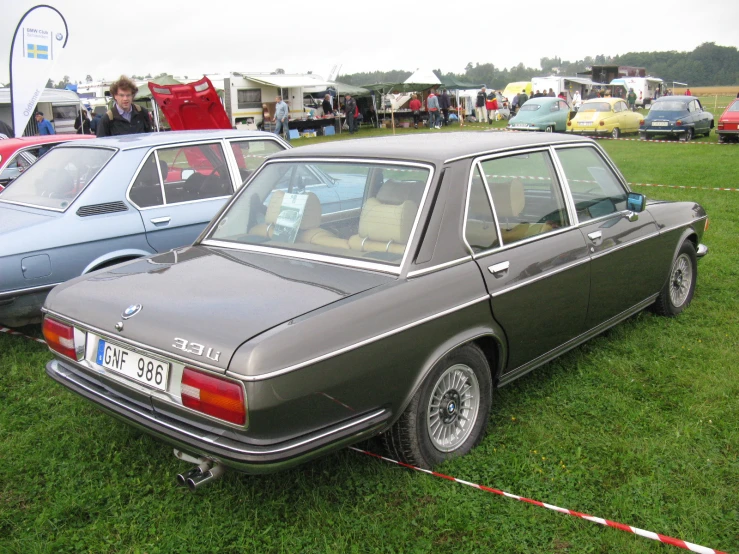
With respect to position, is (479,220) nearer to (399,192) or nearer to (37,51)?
(399,192)

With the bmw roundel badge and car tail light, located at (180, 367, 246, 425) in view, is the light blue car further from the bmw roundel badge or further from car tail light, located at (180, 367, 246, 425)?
car tail light, located at (180, 367, 246, 425)

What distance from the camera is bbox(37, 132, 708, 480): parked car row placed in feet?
8.56

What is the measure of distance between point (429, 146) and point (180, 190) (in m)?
2.74

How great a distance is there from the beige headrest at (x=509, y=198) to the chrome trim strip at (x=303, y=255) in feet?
2.79

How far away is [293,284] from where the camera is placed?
3.01 meters

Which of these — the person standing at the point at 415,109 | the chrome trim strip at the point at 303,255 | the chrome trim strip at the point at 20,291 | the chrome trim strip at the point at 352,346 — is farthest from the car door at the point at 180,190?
the person standing at the point at 415,109

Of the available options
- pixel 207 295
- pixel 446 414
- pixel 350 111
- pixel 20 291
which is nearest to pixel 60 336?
pixel 207 295

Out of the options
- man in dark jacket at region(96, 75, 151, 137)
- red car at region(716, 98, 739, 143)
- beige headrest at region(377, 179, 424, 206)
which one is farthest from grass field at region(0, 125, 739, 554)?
red car at region(716, 98, 739, 143)

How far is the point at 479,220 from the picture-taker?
11.4 feet

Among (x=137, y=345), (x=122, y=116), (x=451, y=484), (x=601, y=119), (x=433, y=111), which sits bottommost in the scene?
(x=451, y=484)

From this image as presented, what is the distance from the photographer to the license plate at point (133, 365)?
2.76 metres

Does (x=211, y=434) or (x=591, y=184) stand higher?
(x=591, y=184)

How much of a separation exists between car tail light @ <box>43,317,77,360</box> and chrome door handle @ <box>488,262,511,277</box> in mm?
2033

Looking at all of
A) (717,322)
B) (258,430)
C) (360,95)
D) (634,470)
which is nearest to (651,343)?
(717,322)
